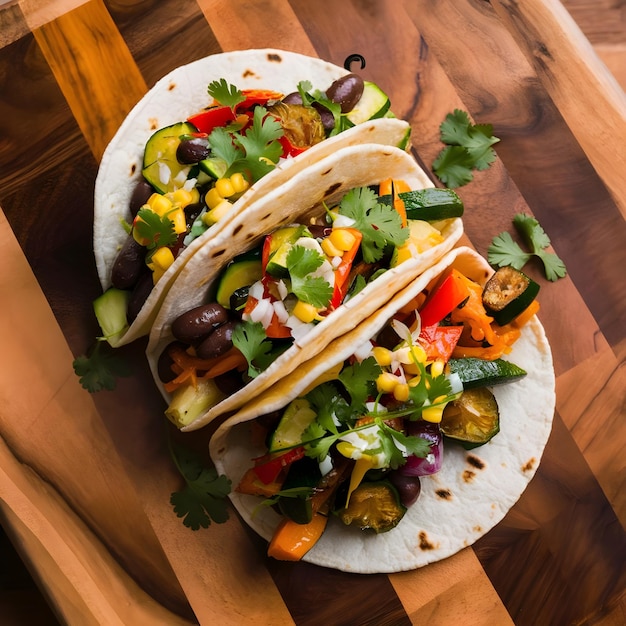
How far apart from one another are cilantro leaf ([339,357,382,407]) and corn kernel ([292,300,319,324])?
9.9 inches

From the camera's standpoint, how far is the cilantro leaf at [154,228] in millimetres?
2689

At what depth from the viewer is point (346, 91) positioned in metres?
2.98

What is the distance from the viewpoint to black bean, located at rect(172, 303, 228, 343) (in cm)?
272

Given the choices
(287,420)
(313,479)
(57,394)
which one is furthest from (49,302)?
(313,479)

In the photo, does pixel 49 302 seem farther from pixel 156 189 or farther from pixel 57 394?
pixel 156 189

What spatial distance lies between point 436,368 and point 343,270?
541 millimetres

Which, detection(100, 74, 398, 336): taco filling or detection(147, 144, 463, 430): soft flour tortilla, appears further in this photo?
detection(100, 74, 398, 336): taco filling

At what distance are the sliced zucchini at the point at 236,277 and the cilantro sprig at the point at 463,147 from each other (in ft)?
3.50

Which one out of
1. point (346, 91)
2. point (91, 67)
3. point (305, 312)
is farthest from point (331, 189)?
point (91, 67)

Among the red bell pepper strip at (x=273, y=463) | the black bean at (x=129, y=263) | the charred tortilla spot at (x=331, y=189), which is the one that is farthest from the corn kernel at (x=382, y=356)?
the black bean at (x=129, y=263)

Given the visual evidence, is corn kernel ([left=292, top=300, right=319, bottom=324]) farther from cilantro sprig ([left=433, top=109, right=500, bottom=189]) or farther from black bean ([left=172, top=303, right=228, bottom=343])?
cilantro sprig ([left=433, top=109, right=500, bottom=189])

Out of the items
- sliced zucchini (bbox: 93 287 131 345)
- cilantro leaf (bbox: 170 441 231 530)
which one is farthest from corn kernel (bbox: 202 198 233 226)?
cilantro leaf (bbox: 170 441 231 530)

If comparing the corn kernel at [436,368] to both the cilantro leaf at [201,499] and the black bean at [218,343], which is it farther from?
the cilantro leaf at [201,499]

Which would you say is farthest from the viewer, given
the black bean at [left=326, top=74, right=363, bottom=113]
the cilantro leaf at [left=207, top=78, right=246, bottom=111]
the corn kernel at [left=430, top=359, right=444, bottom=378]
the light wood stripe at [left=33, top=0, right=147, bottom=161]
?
the light wood stripe at [left=33, top=0, right=147, bottom=161]
